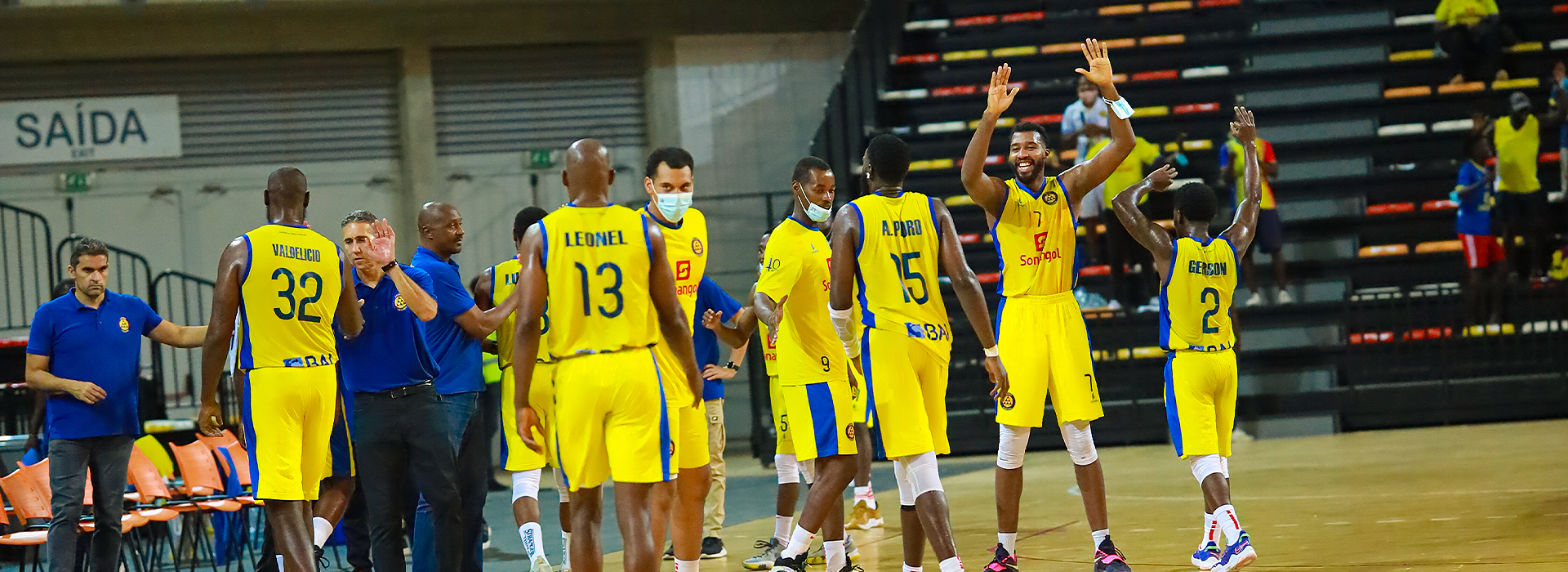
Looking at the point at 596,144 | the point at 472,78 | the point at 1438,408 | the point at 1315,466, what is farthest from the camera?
the point at 472,78

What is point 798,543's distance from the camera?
271 inches

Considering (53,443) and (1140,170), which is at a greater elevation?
(1140,170)

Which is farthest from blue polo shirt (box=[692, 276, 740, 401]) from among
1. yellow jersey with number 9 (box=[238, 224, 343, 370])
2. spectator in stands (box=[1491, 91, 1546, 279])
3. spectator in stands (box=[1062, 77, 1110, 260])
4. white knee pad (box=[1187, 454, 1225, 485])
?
spectator in stands (box=[1491, 91, 1546, 279])

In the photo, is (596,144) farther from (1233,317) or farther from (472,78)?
(472,78)

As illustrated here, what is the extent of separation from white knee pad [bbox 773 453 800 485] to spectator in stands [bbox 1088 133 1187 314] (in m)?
8.00

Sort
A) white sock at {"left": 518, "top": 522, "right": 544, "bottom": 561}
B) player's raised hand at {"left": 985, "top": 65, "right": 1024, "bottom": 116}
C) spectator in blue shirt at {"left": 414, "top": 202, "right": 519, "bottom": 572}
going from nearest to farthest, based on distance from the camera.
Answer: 1. player's raised hand at {"left": 985, "top": 65, "right": 1024, "bottom": 116}
2. spectator in blue shirt at {"left": 414, "top": 202, "right": 519, "bottom": 572}
3. white sock at {"left": 518, "top": 522, "right": 544, "bottom": 561}

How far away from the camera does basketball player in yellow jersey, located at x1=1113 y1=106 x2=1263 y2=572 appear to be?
22.4 feet

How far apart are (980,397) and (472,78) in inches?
346

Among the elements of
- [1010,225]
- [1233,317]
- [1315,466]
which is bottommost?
[1315,466]

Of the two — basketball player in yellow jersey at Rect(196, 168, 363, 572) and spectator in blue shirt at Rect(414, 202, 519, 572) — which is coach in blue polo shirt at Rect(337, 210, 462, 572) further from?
basketball player in yellow jersey at Rect(196, 168, 363, 572)

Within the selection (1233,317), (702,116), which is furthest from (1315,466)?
(702,116)

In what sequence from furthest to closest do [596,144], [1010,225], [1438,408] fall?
[1438,408], [1010,225], [596,144]

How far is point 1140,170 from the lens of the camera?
15.5 m

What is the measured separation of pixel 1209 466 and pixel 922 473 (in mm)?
1533
